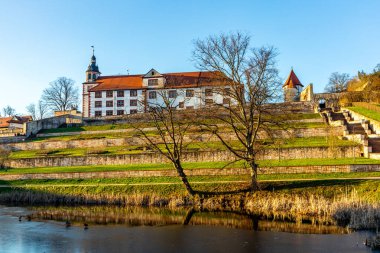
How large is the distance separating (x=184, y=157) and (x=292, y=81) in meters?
50.7

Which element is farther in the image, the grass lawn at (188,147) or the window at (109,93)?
the window at (109,93)

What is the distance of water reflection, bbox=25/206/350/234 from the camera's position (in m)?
22.6

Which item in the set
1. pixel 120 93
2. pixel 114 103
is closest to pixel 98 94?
pixel 114 103

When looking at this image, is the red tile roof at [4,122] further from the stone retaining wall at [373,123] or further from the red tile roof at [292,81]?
the stone retaining wall at [373,123]

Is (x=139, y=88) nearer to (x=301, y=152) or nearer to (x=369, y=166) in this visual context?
(x=301, y=152)

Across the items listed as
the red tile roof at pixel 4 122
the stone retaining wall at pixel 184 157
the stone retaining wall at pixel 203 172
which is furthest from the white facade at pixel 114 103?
the stone retaining wall at pixel 203 172

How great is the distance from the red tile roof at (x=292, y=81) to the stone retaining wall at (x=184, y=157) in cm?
4757

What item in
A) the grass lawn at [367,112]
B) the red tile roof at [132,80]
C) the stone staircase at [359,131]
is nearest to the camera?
the stone staircase at [359,131]

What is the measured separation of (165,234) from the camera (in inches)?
866

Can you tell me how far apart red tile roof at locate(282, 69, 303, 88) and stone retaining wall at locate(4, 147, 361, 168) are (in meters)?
47.6

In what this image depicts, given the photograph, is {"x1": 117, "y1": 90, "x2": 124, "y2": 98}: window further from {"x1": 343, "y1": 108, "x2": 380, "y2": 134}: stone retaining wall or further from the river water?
the river water

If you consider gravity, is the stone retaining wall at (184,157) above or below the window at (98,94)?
below

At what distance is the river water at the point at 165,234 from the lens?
62.4 feet

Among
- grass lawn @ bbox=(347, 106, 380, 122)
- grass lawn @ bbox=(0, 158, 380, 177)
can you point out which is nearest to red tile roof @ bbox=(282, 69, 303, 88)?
grass lawn @ bbox=(347, 106, 380, 122)
